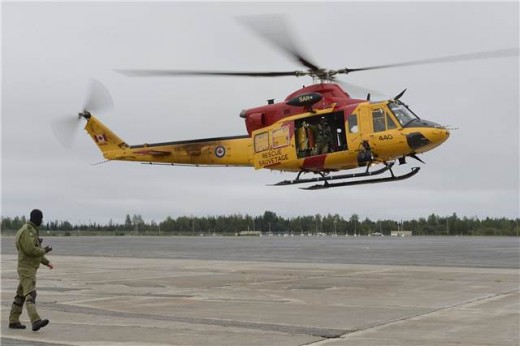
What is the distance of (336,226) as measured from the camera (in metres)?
158

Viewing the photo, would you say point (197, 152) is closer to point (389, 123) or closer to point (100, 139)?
point (100, 139)

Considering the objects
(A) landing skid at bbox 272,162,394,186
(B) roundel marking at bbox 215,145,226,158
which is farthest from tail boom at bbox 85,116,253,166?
(A) landing skid at bbox 272,162,394,186

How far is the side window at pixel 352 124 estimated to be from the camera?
2017cm

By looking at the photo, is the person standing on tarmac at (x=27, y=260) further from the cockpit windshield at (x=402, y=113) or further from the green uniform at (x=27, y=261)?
the cockpit windshield at (x=402, y=113)

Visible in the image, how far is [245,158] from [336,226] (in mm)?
137128

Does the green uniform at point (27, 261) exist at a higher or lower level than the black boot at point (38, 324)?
higher

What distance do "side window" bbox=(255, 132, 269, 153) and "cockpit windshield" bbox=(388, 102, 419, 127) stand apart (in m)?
4.66

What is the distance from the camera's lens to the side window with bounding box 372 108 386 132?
19.8m

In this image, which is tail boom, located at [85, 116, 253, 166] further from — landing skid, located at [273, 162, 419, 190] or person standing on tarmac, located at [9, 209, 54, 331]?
person standing on tarmac, located at [9, 209, 54, 331]

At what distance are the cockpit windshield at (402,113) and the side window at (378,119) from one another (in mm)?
362

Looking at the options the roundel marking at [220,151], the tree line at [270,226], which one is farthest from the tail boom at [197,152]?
the tree line at [270,226]

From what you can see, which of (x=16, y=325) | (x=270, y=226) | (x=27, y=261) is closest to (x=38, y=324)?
(x=16, y=325)

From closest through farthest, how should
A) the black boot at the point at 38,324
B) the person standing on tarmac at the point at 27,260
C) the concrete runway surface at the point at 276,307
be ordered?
the concrete runway surface at the point at 276,307 → the black boot at the point at 38,324 → the person standing on tarmac at the point at 27,260

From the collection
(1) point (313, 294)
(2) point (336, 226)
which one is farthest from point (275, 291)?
(2) point (336, 226)
